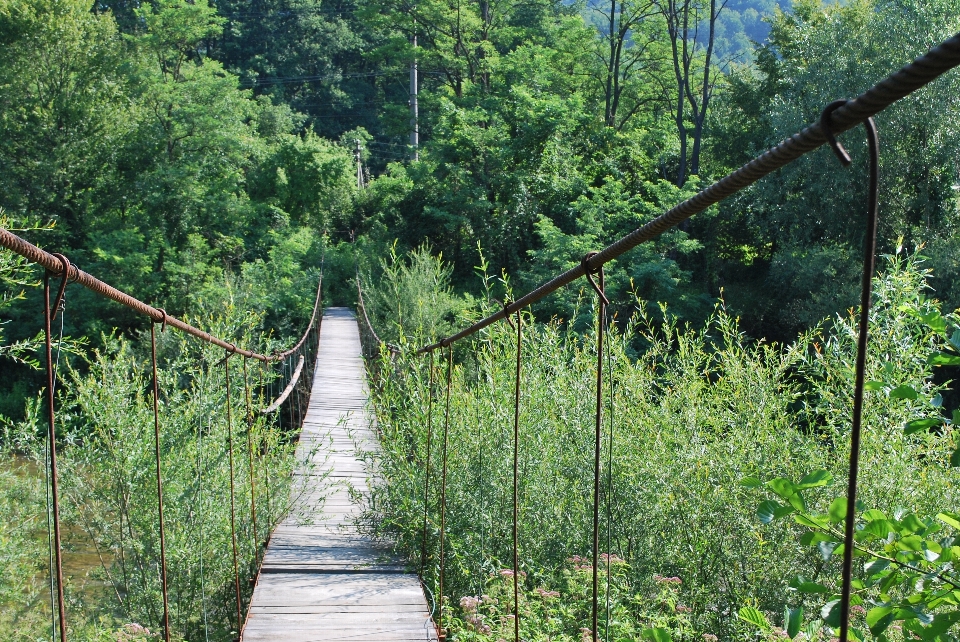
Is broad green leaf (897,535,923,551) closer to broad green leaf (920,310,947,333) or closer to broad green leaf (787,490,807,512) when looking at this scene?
broad green leaf (787,490,807,512)

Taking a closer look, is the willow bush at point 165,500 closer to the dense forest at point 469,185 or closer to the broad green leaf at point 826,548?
the dense forest at point 469,185

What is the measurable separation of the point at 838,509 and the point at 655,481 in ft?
7.38

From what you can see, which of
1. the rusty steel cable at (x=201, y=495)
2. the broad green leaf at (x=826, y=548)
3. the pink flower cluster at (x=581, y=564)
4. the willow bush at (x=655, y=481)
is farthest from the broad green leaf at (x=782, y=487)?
the rusty steel cable at (x=201, y=495)

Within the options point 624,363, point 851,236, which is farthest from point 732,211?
point 624,363

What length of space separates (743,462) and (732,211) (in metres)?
13.2

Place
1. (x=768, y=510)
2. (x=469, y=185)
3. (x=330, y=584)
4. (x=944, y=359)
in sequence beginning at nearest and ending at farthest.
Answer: (x=768, y=510) < (x=944, y=359) < (x=330, y=584) < (x=469, y=185)

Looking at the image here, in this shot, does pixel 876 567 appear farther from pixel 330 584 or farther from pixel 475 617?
pixel 330 584

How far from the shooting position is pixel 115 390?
3.85 m

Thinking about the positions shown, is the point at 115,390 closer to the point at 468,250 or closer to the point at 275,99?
the point at 468,250

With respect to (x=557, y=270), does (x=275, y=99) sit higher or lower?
higher

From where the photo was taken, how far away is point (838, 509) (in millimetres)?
994

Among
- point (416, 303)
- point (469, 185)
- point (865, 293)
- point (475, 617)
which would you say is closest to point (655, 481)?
point (475, 617)

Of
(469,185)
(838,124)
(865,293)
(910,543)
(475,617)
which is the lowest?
(475,617)

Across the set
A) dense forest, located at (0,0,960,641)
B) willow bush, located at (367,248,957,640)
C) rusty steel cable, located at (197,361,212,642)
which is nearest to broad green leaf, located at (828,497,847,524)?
willow bush, located at (367,248,957,640)
